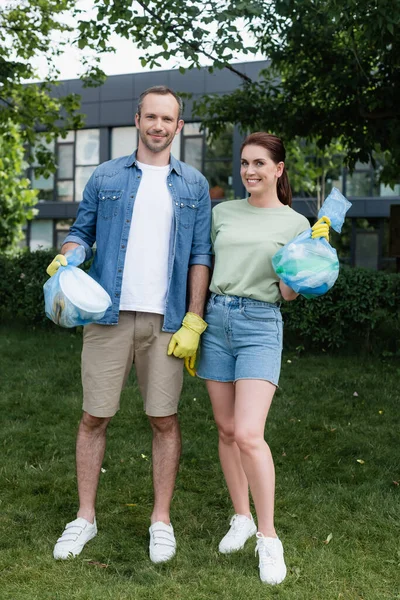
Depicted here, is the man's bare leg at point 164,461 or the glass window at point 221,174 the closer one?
the man's bare leg at point 164,461

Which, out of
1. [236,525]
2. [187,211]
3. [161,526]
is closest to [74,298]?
[187,211]

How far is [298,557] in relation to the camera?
3.36 m

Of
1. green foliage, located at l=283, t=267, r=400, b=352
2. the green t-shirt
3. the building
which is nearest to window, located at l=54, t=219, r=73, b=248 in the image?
the building

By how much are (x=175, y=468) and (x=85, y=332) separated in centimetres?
80

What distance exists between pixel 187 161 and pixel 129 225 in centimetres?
2033

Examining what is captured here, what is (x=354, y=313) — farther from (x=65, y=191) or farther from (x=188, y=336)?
(x=65, y=191)

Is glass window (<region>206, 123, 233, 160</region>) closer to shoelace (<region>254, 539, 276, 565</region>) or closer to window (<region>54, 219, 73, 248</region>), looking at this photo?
window (<region>54, 219, 73, 248</region>)

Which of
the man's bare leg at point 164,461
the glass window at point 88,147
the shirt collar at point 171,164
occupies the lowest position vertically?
the man's bare leg at point 164,461

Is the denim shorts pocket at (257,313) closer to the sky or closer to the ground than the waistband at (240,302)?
closer to the ground

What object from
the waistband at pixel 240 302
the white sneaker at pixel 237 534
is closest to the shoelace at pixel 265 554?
the white sneaker at pixel 237 534

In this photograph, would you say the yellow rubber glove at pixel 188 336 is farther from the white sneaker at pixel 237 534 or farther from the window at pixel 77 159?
the window at pixel 77 159

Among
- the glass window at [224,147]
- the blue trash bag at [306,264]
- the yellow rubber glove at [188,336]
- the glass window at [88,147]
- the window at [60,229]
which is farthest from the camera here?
the window at [60,229]

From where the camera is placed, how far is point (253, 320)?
3191 mm

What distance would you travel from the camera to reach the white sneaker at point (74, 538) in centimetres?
334
